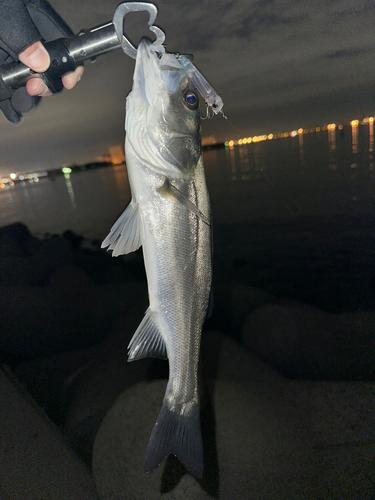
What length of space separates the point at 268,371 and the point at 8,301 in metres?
7.50

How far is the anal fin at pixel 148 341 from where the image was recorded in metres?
2.21

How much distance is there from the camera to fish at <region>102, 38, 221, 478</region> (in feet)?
6.48

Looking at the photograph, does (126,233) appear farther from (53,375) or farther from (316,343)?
(316,343)

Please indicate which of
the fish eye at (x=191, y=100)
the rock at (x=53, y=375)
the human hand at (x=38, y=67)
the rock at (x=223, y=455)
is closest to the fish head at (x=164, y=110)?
the fish eye at (x=191, y=100)

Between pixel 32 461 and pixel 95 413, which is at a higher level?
pixel 32 461

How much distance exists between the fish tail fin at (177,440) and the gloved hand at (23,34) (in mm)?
2760

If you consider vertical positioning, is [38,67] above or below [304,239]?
above

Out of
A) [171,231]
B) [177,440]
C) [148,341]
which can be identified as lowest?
[177,440]

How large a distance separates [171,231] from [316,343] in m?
4.75

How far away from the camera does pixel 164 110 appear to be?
6.57 ft

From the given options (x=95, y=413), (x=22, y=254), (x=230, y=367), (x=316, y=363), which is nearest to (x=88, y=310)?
(x=95, y=413)

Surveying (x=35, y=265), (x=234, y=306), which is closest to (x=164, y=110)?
(x=234, y=306)

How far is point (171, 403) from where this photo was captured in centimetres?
224

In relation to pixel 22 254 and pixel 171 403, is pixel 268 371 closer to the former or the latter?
pixel 171 403
